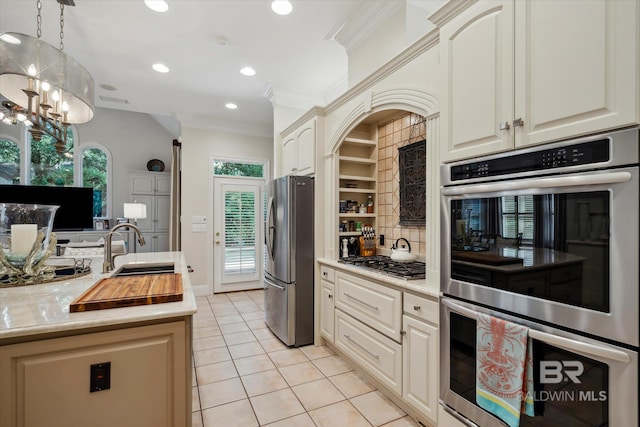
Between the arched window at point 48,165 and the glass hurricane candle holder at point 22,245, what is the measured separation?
575cm

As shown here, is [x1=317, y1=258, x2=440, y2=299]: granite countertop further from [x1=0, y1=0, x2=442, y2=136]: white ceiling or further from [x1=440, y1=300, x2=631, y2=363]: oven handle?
[x1=0, y1=0, x2=442, y2=136]: white ceiling

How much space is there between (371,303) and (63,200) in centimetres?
650

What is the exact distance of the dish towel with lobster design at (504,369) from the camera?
1261 millimetres

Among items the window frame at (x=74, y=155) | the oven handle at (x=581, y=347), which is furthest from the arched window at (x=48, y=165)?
the oven handle at (x=581, y=347)

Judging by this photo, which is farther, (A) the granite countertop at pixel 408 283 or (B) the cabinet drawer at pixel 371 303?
(B) the cabinet drawer at pixel 371 303

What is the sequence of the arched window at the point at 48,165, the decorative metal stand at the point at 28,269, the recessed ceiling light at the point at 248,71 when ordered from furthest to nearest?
the arched window at the point at 48,165, the recessed ceiling light at the point at 248,71, the decorative metal stand at the point at 28,269

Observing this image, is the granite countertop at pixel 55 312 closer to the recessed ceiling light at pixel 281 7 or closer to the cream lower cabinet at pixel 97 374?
the cream lower cabinet at pixel 97 374

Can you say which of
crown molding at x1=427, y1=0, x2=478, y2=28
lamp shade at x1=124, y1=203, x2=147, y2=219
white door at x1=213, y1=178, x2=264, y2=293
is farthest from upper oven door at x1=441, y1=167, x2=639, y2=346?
lamp shade at x1=124, y1=203, x2=147, y2=219

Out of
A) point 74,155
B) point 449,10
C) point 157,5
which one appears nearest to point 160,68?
point 157,5

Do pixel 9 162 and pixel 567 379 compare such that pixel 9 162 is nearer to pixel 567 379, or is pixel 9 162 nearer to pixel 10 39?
pixel 10 39

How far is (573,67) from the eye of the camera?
1.13 metres

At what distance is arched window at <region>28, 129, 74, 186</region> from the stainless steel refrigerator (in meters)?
5.82

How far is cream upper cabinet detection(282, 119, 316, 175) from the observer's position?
124 inches

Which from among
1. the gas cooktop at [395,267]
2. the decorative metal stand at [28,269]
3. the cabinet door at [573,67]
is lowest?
the gas cooktop at [395,267]
